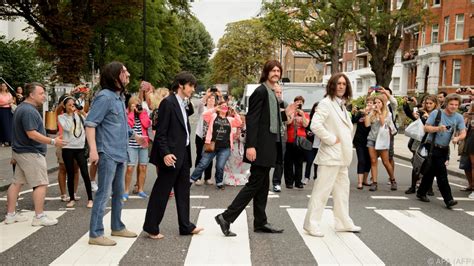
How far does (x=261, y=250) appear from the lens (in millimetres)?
5297

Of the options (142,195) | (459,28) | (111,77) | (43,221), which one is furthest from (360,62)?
(111,77)

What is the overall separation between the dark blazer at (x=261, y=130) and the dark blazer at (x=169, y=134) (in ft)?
2.53

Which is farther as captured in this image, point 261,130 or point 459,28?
point 459,28

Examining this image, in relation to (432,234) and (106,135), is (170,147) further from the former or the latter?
(432,234)

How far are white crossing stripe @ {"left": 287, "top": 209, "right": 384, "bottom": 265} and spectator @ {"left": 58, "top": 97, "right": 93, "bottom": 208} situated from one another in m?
3.50

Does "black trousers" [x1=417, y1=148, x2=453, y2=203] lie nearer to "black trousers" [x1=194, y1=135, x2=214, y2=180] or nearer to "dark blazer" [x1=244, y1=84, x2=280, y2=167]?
"dark blazer" [x1=244, y1=84, x2=280, y2=167]

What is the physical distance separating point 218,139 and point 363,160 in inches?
113

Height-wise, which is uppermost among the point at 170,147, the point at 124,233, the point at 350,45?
the point at 350,45

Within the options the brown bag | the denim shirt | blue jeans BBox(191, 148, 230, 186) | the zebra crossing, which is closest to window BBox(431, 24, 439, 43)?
blue jeans BBox(191, 148, 230, 186)

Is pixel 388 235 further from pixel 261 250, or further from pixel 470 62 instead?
pixel 470 62

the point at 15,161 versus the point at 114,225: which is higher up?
the point at 15,161

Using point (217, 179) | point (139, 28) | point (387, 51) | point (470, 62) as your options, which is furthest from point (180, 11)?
point (217, 179)

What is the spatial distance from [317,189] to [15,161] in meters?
3.91

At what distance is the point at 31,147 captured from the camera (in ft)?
20.7
